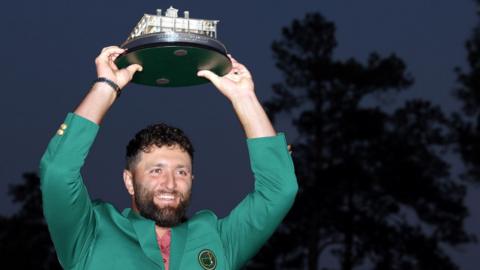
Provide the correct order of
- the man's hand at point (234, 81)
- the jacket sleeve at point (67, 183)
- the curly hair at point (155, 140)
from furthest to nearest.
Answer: the man's hand at point (234, 81) → the curly hair at point (155, 140) → the jacket sleeve at point (67, 183)

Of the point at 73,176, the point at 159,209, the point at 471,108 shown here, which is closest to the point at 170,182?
the point at 159,209

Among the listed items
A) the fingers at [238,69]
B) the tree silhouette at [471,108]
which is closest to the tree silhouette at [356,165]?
the tree silhouette at [471,108]

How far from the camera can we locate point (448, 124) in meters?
27.2

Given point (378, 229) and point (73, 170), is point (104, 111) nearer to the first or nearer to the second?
point (73, 170)

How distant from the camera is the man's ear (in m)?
3.88

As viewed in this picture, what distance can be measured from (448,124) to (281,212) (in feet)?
79.6

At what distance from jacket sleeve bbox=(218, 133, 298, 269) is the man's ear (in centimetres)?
50

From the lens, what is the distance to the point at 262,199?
12.8ft

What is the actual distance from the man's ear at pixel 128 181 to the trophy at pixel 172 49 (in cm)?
49

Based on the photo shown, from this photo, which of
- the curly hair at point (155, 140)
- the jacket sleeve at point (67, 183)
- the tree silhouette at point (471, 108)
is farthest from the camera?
the tree silhouette at point (471, 108)

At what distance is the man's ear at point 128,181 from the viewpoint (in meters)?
3.88

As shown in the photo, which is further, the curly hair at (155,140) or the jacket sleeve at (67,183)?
the curly hair at (155,140)

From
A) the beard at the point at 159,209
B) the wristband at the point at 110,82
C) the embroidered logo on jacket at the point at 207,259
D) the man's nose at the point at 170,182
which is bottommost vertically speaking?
the embroidered logo on jacket at the point at 207,259

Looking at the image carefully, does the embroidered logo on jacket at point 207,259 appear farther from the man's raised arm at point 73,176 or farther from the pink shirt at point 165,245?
the man's raised arm at point 73,176
